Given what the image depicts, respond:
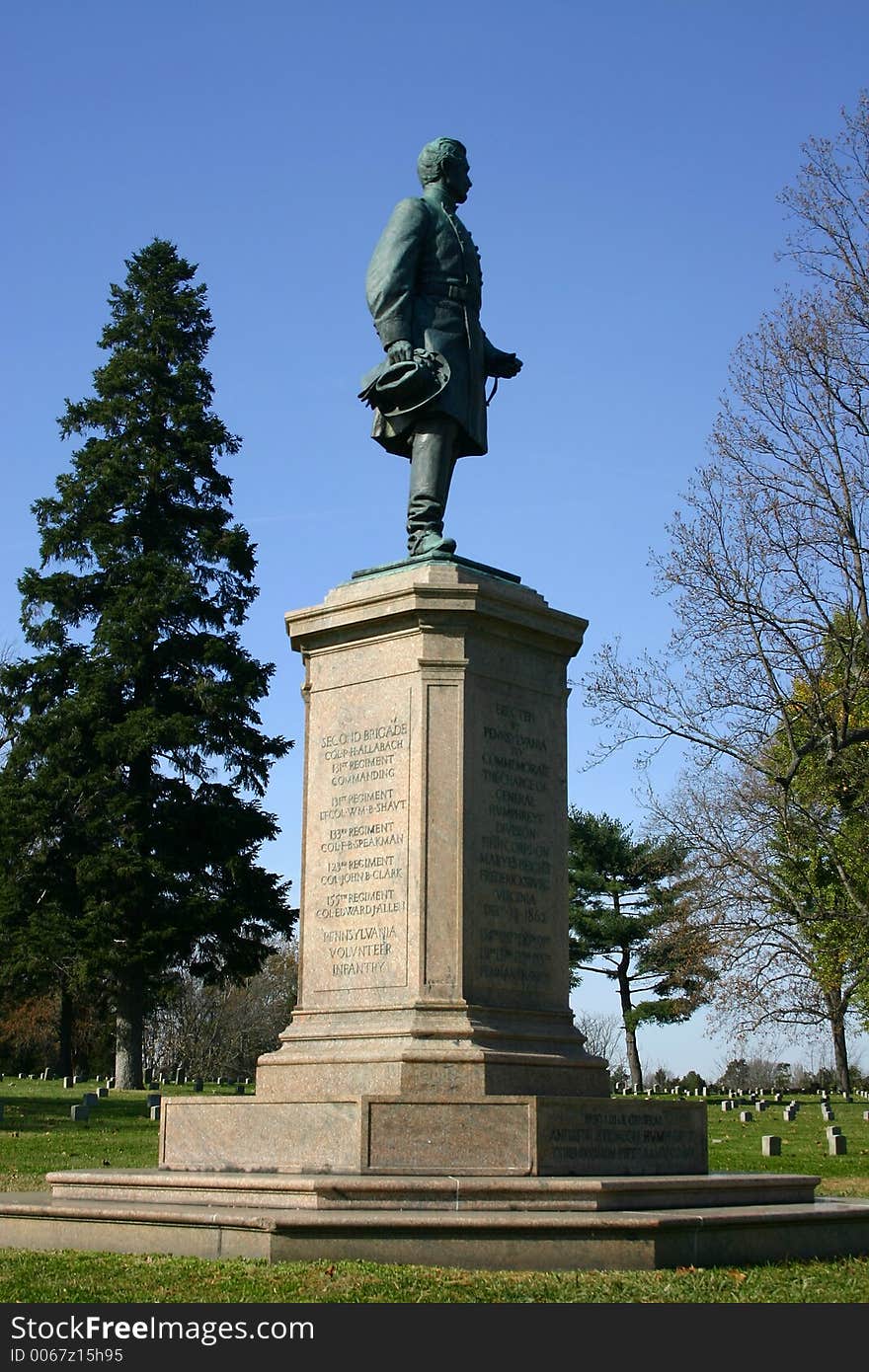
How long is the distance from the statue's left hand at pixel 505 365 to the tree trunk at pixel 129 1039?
29532mm

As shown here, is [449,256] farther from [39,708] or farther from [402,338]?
[39,708]

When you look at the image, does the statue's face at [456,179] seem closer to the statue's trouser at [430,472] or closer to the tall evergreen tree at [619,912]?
the statue's trouser at [430,472]

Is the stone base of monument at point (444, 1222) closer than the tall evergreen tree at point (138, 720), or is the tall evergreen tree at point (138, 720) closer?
the stone base of monument at point (444, 1222)

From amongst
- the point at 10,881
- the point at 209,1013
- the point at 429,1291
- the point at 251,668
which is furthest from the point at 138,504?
the point at 429,1291

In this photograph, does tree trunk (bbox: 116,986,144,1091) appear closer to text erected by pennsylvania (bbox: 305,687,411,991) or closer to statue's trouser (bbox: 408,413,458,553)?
text erected by pennsylvania (bbox: 305,687,411,991)

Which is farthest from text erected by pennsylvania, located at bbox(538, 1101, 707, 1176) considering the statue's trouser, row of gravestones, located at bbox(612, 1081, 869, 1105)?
row of gravestones, located at bbox(612, 1081, 869, 1105)

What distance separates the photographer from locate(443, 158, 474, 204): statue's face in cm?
1299

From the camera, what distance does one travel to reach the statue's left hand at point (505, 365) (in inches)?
519

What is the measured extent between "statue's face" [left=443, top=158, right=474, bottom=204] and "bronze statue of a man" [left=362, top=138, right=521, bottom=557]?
12 mm

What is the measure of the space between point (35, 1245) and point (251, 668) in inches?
1272

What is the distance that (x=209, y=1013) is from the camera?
6631 centimetres

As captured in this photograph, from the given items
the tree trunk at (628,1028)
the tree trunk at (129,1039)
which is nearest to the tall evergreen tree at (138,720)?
the tree trunk at (129,1039)

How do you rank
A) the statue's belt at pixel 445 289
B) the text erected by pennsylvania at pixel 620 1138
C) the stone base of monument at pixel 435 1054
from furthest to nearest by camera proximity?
the statue's belt at pixel 445 289
the text erected by pennsylvania at pixel 620 1138
the stone base of monument at pixel 435 1054
